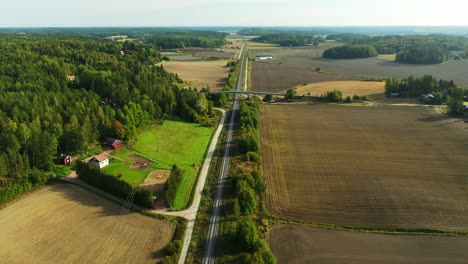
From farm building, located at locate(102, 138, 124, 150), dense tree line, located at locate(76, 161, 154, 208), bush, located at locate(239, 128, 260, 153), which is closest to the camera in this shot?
dense tree line, located at locate(76, 161, 154, 208)

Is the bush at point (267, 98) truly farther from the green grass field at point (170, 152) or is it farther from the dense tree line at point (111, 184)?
the dense tree line at point (111, 184)

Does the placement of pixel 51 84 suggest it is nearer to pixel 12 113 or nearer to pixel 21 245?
pixel 12 113

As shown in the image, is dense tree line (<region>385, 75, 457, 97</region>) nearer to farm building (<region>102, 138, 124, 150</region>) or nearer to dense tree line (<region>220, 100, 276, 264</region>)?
dense tree line (<region>220, 100, 276, 264</region>)

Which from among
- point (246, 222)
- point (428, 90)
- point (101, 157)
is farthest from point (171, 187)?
point (428, 90)

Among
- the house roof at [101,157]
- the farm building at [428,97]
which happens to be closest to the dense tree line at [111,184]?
the house roof at [101,157]

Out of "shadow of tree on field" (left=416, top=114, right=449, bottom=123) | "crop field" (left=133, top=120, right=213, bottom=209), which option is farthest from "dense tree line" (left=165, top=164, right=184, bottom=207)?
"shadow of tree on field" (left=416, top=114, right=449, bottom=123)
